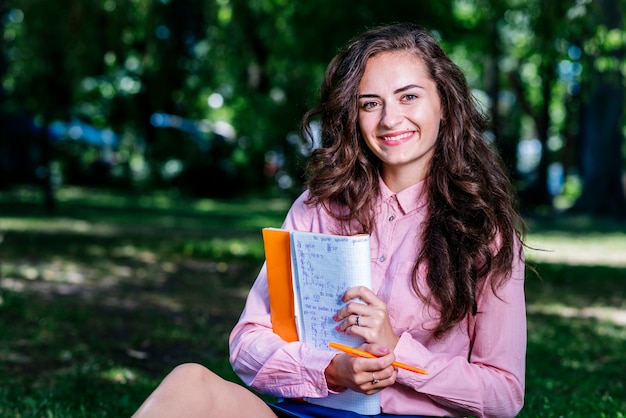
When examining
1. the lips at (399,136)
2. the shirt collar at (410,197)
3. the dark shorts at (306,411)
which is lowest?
the dark shorts at (306,411)

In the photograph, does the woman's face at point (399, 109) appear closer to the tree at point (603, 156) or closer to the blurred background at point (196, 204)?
the blurred background at point (196, 204)

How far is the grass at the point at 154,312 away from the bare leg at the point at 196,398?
3.36 ft

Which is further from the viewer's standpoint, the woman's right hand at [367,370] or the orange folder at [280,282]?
the orange folder at [280,282]

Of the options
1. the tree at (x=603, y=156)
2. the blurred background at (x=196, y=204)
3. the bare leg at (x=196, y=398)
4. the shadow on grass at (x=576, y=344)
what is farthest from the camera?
the tree at (x=603, y=156)

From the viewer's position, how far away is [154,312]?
23.1ft

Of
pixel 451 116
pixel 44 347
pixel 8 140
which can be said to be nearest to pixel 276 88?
pixel 8 140

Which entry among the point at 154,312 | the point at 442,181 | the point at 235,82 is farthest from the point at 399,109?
the point at 235,82

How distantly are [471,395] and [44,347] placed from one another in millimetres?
3927

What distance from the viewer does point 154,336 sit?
6062mm

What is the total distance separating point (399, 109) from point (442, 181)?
245 mm

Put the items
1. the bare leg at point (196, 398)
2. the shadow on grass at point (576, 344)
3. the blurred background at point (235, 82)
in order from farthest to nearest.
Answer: the blurred background at point (235, 82) < the shadow on grass at point (576, 344) < the bare leg at point (196, 398)

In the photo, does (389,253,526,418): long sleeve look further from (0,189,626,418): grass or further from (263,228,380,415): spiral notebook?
(0,189,626,418): grass

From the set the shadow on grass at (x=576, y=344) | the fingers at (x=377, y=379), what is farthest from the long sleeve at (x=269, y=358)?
the shadow on grass at (x=576, y=344)

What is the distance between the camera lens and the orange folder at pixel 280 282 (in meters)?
2.38
